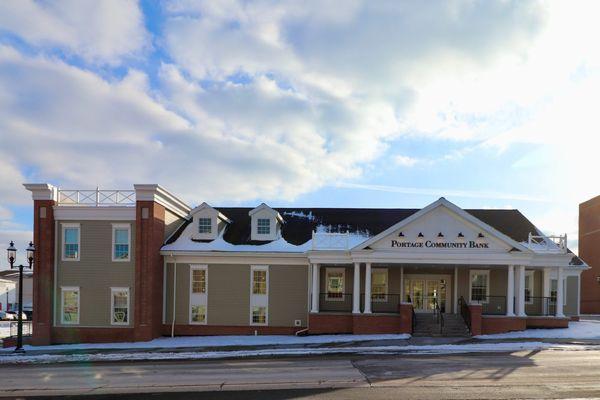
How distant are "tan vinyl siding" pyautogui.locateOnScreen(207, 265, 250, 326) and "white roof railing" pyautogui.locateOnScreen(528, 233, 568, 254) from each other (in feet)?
53.0

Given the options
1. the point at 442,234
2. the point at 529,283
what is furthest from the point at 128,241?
the point at 529,283

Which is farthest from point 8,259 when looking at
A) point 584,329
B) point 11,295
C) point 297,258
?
point 11,295

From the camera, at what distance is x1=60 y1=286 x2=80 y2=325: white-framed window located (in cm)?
2844

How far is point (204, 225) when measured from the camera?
3127cm

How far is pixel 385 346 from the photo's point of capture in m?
23.2

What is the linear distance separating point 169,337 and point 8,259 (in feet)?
29.9

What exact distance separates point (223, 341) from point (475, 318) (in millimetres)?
12791

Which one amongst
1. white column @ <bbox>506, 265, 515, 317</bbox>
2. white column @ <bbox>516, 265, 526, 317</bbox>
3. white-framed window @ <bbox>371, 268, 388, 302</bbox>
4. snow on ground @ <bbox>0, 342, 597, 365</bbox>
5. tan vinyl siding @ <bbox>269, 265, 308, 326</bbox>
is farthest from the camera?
white-framed window @ <bbox>371, 268, 388, 302</bbox>

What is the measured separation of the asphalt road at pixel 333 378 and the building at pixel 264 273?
774 centimetres

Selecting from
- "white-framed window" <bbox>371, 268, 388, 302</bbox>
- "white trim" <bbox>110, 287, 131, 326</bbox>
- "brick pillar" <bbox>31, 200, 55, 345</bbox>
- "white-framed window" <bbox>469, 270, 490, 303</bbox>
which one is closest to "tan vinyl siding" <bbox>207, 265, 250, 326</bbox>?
"white trim" <bbox>110, 287, 131, 326</bbox>

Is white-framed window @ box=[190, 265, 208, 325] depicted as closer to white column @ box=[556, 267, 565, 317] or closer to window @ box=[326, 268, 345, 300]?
window @ box=[326, 268, 345, 300]

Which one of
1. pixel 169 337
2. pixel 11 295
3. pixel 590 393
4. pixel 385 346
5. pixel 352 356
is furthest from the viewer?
pixel 11 295

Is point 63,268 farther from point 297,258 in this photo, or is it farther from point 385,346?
point 385,346

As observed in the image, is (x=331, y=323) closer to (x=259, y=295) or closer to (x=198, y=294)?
(x=259, y=295)
